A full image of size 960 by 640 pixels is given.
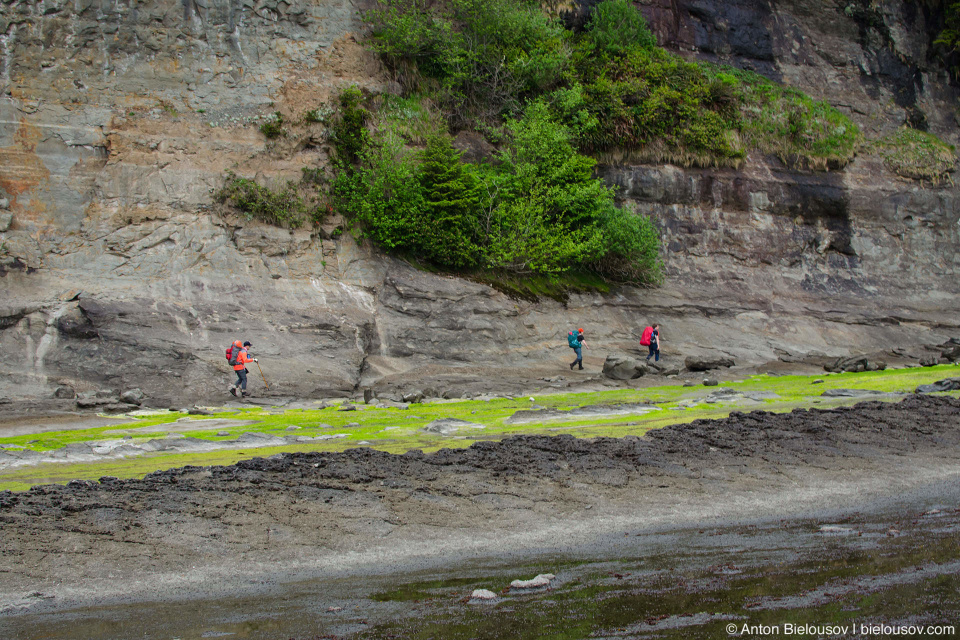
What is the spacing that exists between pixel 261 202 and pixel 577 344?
12.3 meters

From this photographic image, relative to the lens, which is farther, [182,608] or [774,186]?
[774,186]

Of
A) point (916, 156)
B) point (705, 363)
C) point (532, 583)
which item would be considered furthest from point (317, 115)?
point (916, 156)

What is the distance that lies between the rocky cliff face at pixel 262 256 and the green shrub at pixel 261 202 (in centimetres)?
54

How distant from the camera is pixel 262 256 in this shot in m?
25.8

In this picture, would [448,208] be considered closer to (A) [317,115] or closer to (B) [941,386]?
(A) [317,115]

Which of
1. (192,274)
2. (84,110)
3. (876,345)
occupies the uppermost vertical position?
(84,110)

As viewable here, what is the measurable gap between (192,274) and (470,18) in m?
16.6

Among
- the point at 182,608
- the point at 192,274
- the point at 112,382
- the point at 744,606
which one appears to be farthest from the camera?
the point at 192,274

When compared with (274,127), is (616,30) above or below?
above

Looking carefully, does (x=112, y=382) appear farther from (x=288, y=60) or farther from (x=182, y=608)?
(x=182, y=608)

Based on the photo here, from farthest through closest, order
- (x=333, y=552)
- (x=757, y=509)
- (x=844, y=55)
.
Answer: (x=844, y=55) → (x=757, y=509) → (x=333, y=552)

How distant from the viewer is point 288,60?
28938 mm

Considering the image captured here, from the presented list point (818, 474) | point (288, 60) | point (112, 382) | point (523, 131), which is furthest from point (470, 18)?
point (818, 474)

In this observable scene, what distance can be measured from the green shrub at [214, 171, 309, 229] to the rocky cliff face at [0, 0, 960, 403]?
1.78 feet
